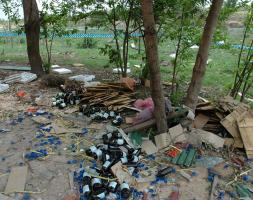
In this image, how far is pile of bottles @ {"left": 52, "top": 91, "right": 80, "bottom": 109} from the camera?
5.48m

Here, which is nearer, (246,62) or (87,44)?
(246,62)

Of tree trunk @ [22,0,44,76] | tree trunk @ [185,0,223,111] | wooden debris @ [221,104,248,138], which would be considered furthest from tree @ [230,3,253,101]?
tree trunk @ [22,0,44,76]

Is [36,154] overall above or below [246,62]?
below

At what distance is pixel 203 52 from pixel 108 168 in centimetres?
213

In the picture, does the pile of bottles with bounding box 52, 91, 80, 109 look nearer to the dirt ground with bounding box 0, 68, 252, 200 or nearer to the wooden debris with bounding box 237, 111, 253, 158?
the dirt ground with bounding box 0, 68, 252, 200

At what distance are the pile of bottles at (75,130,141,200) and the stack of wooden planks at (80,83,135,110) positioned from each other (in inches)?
38.8

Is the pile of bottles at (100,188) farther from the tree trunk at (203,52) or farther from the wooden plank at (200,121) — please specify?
the tree trunk at (203,52)

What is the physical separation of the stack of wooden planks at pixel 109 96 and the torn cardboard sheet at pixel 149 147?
1170mm

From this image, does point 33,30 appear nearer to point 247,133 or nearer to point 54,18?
point 54,18

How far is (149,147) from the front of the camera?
13.4ft

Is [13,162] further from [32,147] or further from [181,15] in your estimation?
[181,15]

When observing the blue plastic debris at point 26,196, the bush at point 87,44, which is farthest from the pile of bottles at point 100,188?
the bush at point 87,44

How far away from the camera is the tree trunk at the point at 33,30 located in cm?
705

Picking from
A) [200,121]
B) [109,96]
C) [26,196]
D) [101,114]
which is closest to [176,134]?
[200,121]
